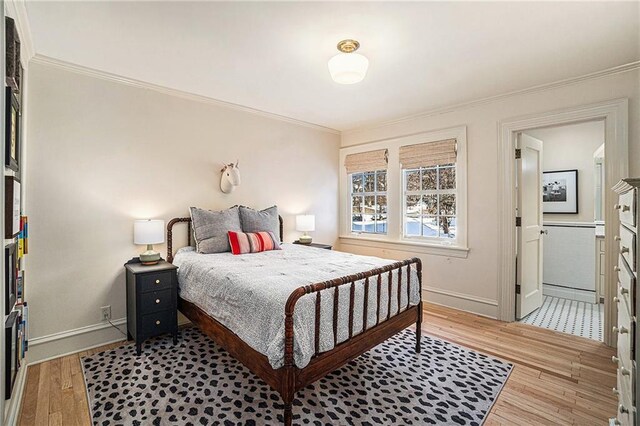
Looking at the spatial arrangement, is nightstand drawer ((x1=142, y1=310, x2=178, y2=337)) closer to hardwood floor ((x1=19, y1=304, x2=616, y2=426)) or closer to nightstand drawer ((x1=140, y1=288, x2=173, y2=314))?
nightstand drawer ((x1=140, y1=288, x2=173, y2=314))

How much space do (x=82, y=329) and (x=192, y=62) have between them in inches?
101

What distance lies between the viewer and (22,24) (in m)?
2.10

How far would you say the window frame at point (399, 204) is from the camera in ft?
12.4

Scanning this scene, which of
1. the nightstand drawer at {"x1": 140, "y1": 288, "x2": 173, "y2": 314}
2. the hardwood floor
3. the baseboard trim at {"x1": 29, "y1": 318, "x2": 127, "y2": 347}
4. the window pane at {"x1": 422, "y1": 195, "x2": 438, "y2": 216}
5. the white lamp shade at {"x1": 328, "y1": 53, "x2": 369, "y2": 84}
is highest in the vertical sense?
the white lamp shade at {"x1": 328, "y1": 53, "x2": 369, "y2": 84}

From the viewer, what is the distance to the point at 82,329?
109 inches

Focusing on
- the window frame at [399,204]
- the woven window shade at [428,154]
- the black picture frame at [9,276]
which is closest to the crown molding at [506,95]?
the window frame at [399,204]

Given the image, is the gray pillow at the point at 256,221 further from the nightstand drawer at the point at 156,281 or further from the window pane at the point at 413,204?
the window pane at the point at 413,204

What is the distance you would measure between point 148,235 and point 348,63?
231 cm

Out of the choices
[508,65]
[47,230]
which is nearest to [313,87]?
[508,65]

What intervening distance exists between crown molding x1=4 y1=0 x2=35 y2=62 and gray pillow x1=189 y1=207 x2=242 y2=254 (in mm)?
1749

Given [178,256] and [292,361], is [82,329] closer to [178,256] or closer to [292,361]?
[178,256]

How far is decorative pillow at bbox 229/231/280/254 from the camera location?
321cm

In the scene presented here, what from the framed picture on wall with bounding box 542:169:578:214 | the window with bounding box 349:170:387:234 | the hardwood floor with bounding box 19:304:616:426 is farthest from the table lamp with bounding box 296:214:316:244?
A: the framed picture on wall with bounding box 542:169:578:214

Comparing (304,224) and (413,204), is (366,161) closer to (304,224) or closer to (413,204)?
(413,204)
